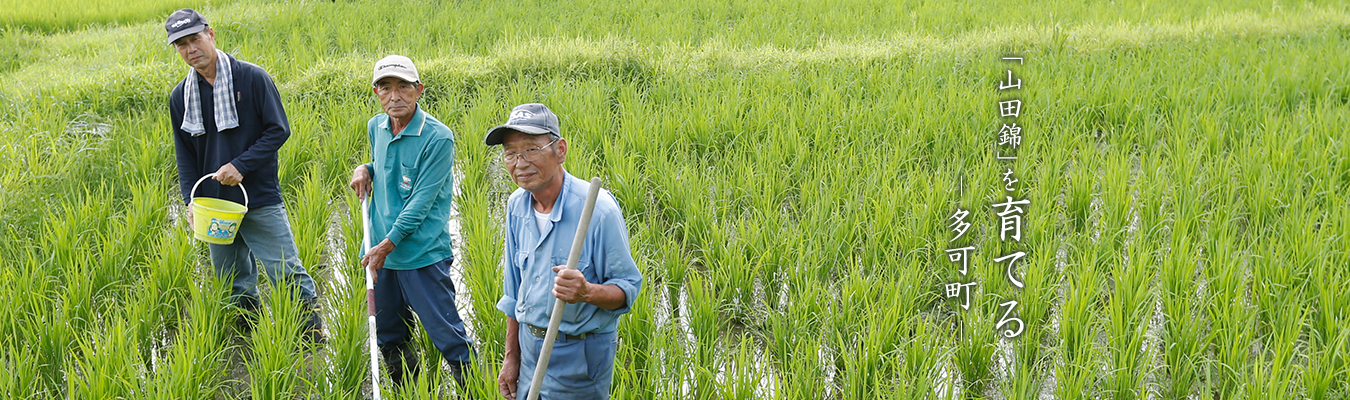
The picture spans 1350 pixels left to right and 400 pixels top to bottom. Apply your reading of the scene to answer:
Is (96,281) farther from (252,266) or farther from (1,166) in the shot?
(1,166)

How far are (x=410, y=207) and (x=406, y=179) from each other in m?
0.11

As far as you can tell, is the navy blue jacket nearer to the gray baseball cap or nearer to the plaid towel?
the plaid towel

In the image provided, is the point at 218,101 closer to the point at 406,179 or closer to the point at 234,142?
the point at 234,142

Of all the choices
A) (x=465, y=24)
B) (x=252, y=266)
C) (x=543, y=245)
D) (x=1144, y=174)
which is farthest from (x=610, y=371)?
(x=465, y=24)

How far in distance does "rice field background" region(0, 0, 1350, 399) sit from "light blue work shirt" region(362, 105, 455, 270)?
32 centimetres

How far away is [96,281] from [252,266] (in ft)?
1.65

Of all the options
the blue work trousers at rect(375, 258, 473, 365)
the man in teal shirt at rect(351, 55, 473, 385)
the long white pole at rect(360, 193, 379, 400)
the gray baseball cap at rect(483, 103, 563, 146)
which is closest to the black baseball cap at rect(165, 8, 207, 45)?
the man in teal shirt at rect(351, 55, 473, 385)

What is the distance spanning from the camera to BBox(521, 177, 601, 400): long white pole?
1.46 metres

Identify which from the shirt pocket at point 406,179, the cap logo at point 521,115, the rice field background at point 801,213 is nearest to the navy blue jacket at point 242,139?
the rice field background at point 801,213

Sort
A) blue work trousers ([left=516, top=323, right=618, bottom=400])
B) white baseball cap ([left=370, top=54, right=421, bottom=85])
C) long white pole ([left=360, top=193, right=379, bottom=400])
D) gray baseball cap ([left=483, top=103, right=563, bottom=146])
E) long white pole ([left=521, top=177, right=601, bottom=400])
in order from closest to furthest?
1. long white pole ([left=521, top=177, right=601, bottom=400])
2. gray baseball cap ([left=483, top=103, right=563, bottom=146])
3. blue work trousers ([left=516, top=323, right=618, bottom=400])
4. long white pole ([left=360, top=193, right=379, bottom=400])
5. white baseball cap ([left=370, top=54, right=421, bottom=85])

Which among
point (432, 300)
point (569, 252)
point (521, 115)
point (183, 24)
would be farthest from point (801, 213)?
point (183, 24)

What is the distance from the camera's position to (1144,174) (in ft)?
11.8

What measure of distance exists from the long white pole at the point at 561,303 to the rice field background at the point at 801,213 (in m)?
0.51

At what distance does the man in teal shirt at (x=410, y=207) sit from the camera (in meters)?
2.22
